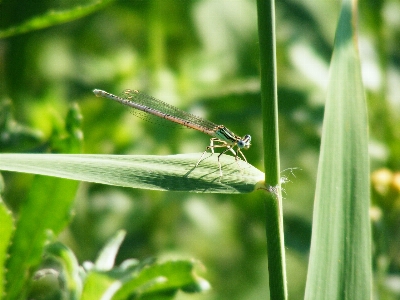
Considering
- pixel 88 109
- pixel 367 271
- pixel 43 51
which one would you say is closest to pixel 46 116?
pixel 88 109

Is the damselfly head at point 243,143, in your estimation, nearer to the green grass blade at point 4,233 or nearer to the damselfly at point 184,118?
the damselfly at point 184,118

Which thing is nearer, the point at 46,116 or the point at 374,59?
the point at 46,116

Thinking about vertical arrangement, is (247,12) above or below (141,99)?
above

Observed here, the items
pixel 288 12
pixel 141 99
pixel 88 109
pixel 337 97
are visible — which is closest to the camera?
pixel 337 97

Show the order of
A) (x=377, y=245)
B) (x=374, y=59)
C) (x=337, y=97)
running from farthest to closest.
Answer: (x=374, y=59), (x=377, y=245), (x=337, y=97)

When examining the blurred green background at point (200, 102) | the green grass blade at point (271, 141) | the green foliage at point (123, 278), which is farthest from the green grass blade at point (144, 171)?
the blurred green background at point (200, 102)

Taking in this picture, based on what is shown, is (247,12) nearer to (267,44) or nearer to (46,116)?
(46,116)

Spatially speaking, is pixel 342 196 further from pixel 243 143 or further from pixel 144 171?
pixel 243 143

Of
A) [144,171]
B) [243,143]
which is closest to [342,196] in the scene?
[144,171]
